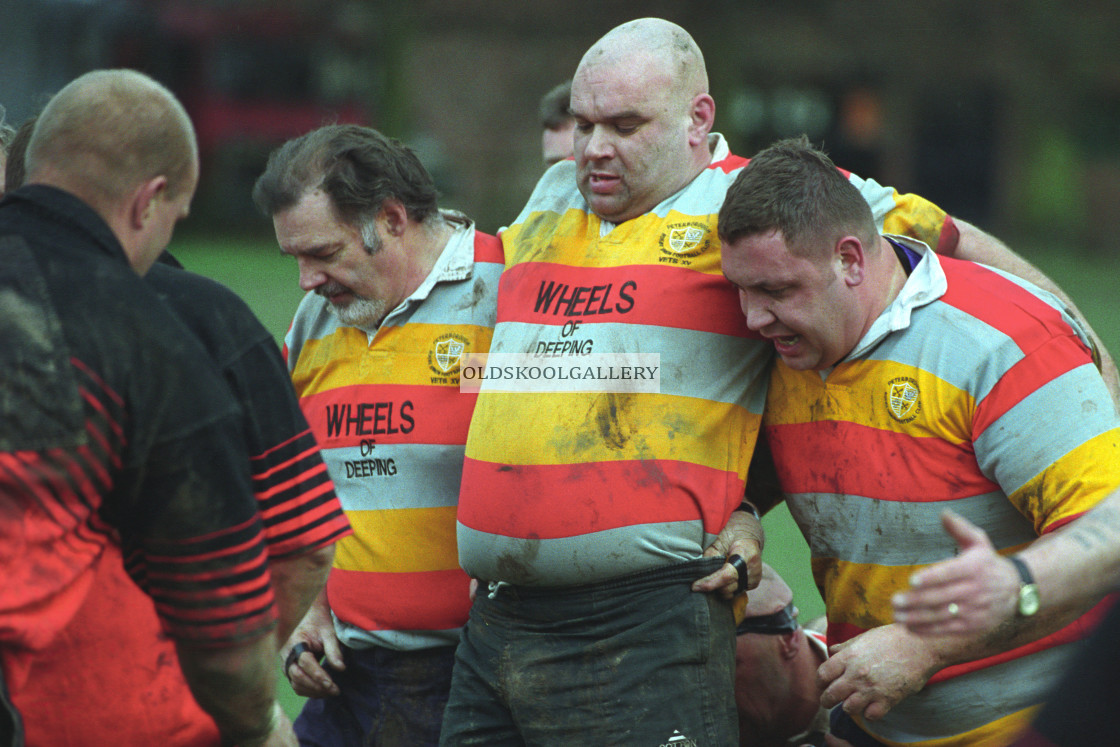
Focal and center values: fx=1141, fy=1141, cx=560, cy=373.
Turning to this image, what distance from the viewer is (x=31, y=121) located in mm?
3082

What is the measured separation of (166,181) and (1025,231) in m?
23.8

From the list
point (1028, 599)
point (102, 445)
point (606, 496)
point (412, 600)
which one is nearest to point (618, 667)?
point (606, 496)

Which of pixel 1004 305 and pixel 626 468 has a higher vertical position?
pixel 1004 305

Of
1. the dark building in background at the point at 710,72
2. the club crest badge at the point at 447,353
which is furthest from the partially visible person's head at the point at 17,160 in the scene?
the dark building in background at the point at 710,72

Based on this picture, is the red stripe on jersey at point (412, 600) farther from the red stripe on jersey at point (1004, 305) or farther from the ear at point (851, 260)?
the red stripe on jersey at point (1004, 305)

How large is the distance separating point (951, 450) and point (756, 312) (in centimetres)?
57

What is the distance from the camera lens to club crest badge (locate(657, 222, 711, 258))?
3.07 meters

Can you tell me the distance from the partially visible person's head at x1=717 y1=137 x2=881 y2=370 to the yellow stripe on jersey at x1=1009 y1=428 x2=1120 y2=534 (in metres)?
0.56

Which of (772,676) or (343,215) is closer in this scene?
(343,215)

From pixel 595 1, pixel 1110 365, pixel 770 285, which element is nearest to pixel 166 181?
pixel 770 285

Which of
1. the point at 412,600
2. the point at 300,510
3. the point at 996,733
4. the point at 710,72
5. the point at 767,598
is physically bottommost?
the point at 710,72

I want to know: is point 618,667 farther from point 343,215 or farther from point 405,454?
point 343,215

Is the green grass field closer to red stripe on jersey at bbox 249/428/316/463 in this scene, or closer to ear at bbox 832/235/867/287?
red stripe on jersey at bbox 249/428/316/463

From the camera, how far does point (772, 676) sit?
3.65 m
